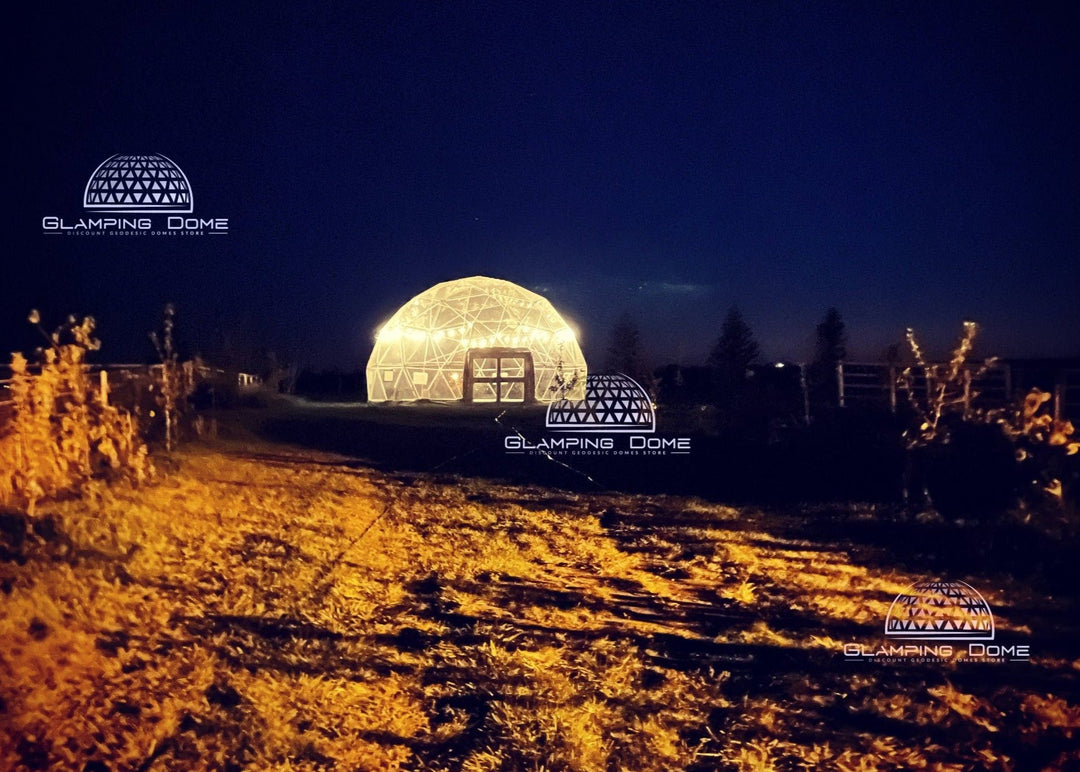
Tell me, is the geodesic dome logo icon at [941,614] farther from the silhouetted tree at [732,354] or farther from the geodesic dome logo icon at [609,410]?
the silhouetted tree at [732,354]

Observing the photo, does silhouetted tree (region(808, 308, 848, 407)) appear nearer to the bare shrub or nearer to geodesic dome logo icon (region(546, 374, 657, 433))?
geodesic dome logo icon (region(546, 374, 657, 433))

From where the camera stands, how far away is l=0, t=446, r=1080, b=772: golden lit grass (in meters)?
3.40

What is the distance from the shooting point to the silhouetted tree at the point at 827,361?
1323 centimetres

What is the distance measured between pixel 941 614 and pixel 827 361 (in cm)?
1268

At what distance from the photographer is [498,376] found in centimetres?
2116

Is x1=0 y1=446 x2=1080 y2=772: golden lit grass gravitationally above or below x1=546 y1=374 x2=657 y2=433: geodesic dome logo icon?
below

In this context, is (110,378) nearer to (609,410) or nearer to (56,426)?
(56,426)

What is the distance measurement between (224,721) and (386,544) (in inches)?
106

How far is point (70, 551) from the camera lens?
5305mm

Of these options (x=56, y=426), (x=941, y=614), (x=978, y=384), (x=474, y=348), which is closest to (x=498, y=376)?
(x=474, y=348)

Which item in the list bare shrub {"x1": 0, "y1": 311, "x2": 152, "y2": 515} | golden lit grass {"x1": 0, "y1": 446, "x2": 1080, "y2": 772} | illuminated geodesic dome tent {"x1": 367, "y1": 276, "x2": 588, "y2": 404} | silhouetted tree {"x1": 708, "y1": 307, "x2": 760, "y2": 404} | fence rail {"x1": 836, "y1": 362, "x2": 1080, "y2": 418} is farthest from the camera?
illuminated geodesic dome tent {"x1": 367, "y1": 276, "x2": 588, "y2": 404}

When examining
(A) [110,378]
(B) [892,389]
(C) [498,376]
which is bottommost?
(B) [892,389]

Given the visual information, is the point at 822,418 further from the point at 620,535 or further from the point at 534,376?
the point at 534,376

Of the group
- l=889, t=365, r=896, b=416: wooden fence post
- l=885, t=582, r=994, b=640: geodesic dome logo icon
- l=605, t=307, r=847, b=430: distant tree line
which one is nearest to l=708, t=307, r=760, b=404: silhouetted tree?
l=605, t=307, r=847, b=430: distant tree line
